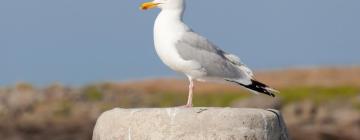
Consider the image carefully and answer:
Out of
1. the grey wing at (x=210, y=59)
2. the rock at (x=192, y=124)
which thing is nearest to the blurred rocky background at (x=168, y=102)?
the grey wing at (x=210, y=59)

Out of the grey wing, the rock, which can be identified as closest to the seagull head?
the grey wing

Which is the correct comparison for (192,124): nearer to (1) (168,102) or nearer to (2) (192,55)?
(2) (192,55)

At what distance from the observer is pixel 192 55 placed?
8391 millimetres

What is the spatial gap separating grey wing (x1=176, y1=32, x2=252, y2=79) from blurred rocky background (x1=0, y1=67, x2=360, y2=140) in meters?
11.3

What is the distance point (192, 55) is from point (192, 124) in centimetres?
129

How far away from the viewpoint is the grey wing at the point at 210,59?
329 inches

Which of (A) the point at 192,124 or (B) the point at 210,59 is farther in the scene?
(B) the point at 210,59

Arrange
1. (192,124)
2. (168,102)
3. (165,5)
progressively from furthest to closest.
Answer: (168,102), (165,5), (192,124)

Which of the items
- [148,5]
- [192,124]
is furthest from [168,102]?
[192,124]

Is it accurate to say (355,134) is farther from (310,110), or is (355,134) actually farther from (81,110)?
(81,110)

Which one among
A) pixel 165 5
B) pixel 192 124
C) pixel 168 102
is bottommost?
pixel 168 102

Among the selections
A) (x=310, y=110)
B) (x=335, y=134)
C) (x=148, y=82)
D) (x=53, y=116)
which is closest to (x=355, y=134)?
(x=335, y=134)

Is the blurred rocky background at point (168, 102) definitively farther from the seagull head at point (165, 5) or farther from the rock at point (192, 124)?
the rock at point (192, 124)

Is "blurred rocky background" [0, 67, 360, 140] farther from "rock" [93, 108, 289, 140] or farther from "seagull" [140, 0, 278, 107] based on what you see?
"rock" [93, 108, 289, 140]
